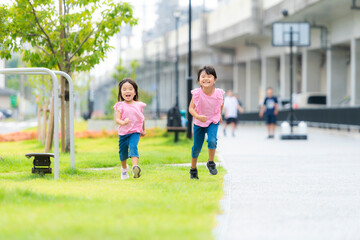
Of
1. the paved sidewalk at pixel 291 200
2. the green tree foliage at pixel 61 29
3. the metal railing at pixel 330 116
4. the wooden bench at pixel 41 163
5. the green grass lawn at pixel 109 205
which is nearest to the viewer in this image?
the green grass lawn at pixel 109 205

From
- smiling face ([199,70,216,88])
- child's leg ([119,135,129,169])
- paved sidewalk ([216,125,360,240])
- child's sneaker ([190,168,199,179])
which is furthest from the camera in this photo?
child's leg ([119,135,129,169])

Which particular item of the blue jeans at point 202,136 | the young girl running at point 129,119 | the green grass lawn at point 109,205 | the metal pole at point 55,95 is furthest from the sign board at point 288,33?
the metal pole at point 55,95

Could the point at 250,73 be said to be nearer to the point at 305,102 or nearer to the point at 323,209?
the point at 305,102

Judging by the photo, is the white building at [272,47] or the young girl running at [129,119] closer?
the young girl running at [129,119]

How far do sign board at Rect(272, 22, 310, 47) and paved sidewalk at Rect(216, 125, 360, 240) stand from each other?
13.3 m

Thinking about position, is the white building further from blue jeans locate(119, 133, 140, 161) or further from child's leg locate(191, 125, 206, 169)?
blue jeans locate(119, 133, 140, 161)

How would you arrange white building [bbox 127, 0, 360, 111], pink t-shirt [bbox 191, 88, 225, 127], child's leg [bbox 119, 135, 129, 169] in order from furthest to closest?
white building [bbox 127, 0, 360, 111]
child's leg [bbox 119, 135, 129, 169]
pink t-shirt [bbox 191, 88, 225, 127]

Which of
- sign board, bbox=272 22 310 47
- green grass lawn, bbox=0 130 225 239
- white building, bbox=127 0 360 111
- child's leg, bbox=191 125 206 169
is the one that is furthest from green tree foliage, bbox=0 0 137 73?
white building, bbox=127 0 360 111

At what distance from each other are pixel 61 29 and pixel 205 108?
600 cm

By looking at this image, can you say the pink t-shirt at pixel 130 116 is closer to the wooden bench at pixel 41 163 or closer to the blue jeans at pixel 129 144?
the blue jeans at pixel 129 144

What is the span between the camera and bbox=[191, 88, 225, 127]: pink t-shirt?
923cm

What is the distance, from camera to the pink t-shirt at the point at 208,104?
30.3 feet

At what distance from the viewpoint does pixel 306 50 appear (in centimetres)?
4147

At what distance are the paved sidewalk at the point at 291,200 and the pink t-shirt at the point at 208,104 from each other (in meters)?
0.87
